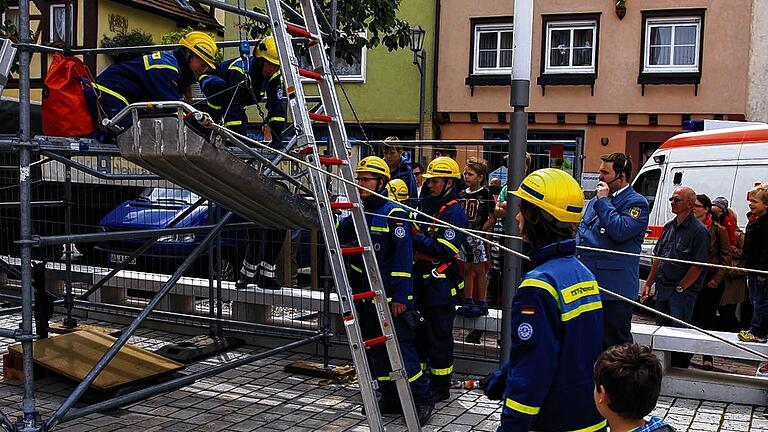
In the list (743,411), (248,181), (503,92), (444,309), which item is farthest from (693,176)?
(503,92)

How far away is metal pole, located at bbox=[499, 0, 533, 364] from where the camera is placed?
19.5 ft

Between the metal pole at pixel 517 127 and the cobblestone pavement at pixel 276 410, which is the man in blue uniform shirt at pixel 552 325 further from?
the cobblestone pavement at pixel 276 410

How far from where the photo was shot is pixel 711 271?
8.20 meters

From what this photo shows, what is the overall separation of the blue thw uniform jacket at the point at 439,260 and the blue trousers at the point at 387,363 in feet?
1.17

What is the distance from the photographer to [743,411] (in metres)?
6.54

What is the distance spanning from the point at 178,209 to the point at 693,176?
21.3 feet

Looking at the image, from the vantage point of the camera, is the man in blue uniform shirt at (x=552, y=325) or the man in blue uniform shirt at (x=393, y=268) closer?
the man in blue uniform shirt at (x=552, y=325)

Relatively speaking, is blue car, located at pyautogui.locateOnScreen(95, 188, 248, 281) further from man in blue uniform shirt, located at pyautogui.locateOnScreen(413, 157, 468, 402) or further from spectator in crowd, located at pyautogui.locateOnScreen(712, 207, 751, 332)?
spectator in crowd, located at pyautogui.locateOnScreen(712, 207, 751, 332)

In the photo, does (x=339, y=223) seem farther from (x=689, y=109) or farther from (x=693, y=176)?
(x=689, y=109)

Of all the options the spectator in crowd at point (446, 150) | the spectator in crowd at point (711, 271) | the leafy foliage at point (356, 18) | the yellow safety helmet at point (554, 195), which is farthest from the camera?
the leafy foliage at point (356, 18)

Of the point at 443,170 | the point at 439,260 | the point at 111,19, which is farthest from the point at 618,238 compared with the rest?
the point at 111,19

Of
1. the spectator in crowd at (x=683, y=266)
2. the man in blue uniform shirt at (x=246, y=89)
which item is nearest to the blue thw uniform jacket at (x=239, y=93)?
the man in blue uniform shirt at (x=246, y=89)

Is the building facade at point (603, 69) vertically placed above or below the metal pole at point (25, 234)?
above

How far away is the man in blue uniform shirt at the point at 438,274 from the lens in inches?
254
